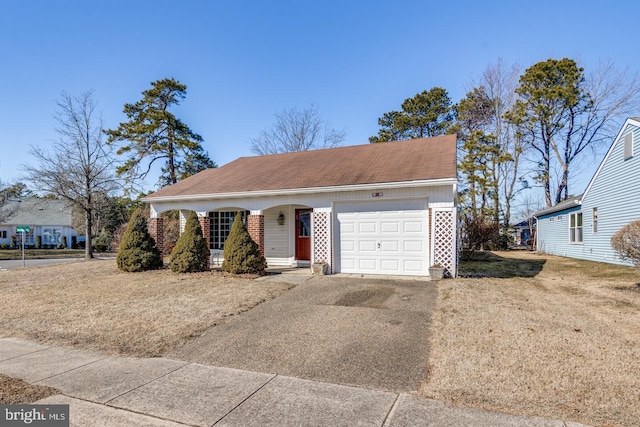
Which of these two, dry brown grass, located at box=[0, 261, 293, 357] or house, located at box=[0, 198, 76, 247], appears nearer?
dry brown grass, located at box=[0, 261, 293, 357]

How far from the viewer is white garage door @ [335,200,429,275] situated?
1005 centimetres

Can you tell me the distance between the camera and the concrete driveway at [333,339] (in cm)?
406

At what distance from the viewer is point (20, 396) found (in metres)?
3.47

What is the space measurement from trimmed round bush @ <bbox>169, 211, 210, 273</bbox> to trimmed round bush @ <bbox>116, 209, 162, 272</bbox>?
1456 mm

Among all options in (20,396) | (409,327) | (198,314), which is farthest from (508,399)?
(198,314)

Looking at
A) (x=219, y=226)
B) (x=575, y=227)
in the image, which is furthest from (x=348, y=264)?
(x=575, y=227)

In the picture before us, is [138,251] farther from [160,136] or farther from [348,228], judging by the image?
[160,136]

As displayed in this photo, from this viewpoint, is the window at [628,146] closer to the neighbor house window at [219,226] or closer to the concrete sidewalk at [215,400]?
the concrete sidewalk at [215,400]

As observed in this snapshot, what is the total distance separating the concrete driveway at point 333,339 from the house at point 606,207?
35.3 feet

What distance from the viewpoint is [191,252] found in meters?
11.5

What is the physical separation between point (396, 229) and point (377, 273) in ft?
4.69

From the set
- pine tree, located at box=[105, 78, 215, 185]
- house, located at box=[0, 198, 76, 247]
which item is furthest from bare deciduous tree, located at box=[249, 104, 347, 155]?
house, located at box=[0, 198, 76, 247]

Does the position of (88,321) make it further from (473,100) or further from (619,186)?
(473,100)

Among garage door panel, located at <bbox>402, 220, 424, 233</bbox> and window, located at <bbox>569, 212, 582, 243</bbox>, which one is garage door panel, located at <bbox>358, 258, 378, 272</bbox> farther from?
window, located at <bbox>569, 212, 582, 243</bbox>
